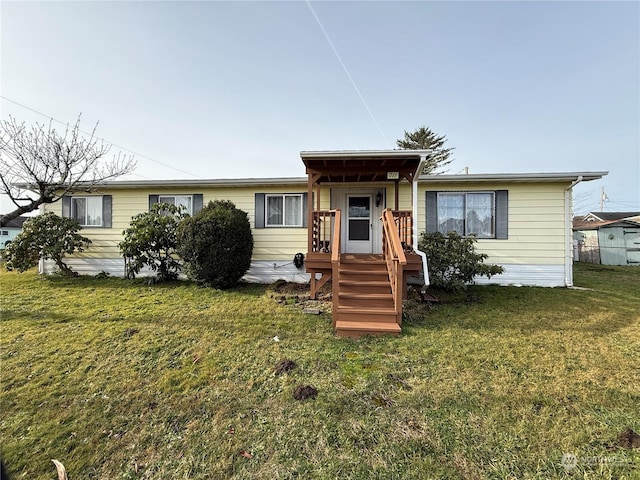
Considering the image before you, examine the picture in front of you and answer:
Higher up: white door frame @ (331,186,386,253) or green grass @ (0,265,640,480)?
white door frame @ (331,186,386,253)

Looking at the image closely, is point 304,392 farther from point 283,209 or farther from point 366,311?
point 283,209

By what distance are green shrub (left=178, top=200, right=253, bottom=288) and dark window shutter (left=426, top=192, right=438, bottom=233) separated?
16.4 ft

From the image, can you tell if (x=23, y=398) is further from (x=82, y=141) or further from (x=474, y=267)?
(x=474, y=267)

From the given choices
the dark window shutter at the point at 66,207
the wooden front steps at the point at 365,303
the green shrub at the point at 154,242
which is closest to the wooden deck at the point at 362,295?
the wooden front steps at the point at 365,303

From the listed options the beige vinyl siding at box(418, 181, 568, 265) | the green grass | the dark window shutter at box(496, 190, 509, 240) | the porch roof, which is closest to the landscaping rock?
the green grass

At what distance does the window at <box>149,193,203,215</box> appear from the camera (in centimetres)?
804

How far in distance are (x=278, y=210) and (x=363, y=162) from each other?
3.04 m

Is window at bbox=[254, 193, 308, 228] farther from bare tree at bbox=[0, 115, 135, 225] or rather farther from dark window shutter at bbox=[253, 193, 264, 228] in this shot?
bare tree at bbox=[0, 115, 135, 225]

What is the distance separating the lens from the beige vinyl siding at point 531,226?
7.11 meters

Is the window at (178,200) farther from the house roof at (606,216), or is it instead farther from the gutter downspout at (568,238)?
the house roof at (606,216)

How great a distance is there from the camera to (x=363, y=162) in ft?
19.4

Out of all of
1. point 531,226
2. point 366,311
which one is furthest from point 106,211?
point 531,226

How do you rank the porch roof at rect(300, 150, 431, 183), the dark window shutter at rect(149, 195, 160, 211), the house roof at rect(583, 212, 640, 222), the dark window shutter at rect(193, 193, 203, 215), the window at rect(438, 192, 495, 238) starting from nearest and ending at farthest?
1. the porch roof at rect(300, 150, 431, 183)
2. the window at rect(438, 192, 495, 238)
3. the dark window shutter at rect(193, 193, 203, 215)
4. the dark window shutter at rect(149, 195, 160, 211)
5. the house roof at rect(583, 212, 640, 222)

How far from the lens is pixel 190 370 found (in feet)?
10.6
